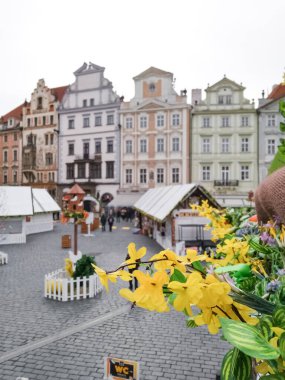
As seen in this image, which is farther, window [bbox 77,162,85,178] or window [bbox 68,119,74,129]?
window [bbox 68,119,74,129]

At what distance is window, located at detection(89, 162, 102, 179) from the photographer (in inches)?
1447

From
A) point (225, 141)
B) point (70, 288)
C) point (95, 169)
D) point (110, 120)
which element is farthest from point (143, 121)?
point (70, 288)

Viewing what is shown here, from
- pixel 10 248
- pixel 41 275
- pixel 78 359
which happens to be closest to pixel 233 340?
pixel 78 359

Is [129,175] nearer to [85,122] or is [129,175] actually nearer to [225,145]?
[85,122]

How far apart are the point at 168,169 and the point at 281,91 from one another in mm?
14310

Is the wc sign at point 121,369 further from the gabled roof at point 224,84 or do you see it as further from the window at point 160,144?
Answer: the gabled roof at point 224,84

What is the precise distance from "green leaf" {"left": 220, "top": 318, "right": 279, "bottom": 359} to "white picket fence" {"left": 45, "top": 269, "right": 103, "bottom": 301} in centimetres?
903

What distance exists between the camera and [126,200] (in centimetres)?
3428

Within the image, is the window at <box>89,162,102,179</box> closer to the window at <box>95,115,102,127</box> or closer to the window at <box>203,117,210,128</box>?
the window at <box>95,115,102,127</box>

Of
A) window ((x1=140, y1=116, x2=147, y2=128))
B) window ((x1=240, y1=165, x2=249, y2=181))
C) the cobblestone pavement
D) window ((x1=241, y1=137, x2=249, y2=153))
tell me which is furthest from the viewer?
window ((x1=140, y1=116, x2=147, y2=128))

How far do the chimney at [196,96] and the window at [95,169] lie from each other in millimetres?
12655

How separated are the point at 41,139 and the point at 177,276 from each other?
41.5m

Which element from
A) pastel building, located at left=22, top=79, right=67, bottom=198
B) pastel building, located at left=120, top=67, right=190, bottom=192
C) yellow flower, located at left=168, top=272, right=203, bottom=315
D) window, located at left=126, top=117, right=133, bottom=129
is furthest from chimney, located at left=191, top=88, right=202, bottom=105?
yellow flower, located at left=168, top=272, right=203, bottom=315

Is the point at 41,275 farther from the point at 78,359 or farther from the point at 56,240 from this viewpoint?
the point at 56,240
